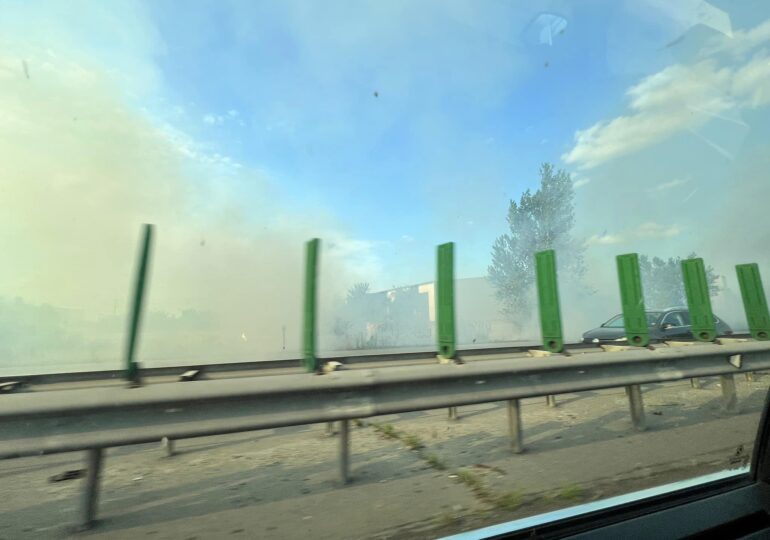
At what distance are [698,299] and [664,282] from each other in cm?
170

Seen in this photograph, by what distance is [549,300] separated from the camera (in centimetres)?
638

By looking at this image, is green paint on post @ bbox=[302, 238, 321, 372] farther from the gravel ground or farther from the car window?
the car window

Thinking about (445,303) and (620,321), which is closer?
(445,303)

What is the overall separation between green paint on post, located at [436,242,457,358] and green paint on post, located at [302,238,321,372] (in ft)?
4.91

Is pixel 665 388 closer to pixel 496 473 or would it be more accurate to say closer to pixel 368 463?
pixel 496 473

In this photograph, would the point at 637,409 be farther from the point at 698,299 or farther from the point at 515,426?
the point at 698,299

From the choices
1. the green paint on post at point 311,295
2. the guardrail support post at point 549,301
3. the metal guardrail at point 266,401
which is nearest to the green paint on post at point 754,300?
the guardrail support post at point 549,301

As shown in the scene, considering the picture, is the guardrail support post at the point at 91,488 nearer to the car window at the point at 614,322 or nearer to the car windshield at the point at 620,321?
the car windshield at the point at 620,321

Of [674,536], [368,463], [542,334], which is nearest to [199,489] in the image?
[368,463]

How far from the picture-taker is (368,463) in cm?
444

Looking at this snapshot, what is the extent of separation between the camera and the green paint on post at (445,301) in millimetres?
5637

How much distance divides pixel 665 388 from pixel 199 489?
7489 millimetres

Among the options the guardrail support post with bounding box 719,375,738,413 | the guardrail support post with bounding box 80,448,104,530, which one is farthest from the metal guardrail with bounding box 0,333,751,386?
the guardrail support post with bounding box 719,375,738,413

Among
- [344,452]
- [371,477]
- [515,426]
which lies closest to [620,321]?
[515,426]
